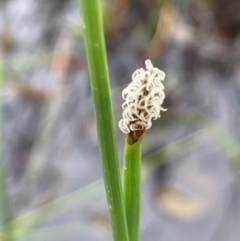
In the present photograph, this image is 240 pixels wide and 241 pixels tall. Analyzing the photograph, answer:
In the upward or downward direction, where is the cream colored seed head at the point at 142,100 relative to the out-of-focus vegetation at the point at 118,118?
downward

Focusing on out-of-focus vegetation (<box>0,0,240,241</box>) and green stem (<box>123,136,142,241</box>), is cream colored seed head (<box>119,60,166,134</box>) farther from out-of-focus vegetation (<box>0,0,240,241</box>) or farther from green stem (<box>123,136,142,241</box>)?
out-of-focus vegetation (<box>0,0,240,241</box>)

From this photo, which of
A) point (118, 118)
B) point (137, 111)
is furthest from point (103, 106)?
point (118, 118)

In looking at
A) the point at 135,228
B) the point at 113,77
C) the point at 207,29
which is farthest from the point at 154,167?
the point at 135,228

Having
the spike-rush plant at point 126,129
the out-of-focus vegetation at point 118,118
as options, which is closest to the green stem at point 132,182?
the spike-rush plant at point 126,129

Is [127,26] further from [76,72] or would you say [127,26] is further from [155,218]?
[155,218]

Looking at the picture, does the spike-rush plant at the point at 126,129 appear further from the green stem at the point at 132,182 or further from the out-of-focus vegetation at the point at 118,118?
the out-of-focus vegetation at the point at 118,118

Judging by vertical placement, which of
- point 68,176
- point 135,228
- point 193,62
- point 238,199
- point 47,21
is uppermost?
point 47,21
